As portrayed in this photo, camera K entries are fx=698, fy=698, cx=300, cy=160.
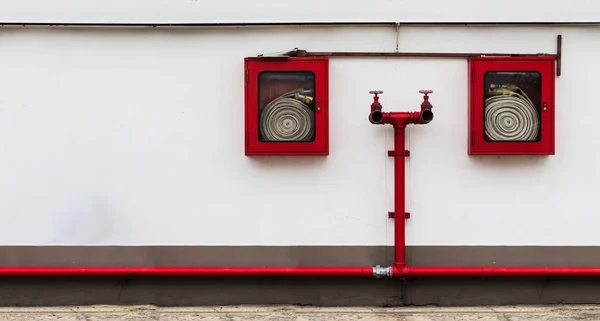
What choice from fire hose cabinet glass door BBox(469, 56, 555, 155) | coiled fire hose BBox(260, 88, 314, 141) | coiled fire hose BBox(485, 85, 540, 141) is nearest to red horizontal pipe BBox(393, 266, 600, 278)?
fire hose cabinet glass door BBox(469, 56, 555, 155)

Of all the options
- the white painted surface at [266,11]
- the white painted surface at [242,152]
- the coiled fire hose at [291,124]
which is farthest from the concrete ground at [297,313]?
the white painted surface at [266,11]

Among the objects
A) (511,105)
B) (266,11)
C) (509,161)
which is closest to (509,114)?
(511,105)

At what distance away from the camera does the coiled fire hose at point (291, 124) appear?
218 inches

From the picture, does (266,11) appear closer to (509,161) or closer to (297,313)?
(509,161)

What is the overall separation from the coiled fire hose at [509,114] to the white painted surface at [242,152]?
21 cm

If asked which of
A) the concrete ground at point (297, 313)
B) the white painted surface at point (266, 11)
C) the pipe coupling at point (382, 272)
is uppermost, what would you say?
the white painted surface at point (266, 11)

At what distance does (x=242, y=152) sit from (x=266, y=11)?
3.75 ft

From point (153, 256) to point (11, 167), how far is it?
1.35m

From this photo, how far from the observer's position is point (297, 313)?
18.5 ft

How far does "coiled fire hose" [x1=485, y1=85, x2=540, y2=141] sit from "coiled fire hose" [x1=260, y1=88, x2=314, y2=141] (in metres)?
1.42

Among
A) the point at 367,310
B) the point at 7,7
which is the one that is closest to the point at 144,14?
the point at 7,7

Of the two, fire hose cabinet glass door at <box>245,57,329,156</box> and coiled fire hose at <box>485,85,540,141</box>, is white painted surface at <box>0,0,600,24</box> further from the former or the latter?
coiled fire hose at <box>485,85,540,141</box>

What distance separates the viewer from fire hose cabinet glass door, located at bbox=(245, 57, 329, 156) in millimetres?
5492

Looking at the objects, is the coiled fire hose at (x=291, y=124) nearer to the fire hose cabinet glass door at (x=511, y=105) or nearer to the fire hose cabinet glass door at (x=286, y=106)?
the fire hose cabinet glass door at (x=286, y=106)
